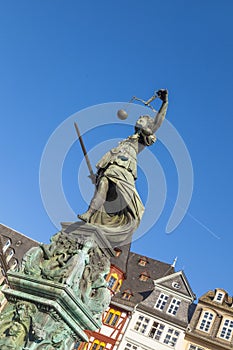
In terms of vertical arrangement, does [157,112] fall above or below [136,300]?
below

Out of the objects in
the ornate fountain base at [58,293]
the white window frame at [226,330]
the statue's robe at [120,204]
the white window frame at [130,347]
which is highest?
the white window frame at [226,330]

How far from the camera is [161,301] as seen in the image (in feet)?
102

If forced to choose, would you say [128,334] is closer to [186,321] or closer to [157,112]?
[186,321]

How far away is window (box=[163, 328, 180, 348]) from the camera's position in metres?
28.8

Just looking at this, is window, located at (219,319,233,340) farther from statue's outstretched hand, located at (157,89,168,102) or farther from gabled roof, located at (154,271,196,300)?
statue's outstretched hand, located at (157,89,168,102)

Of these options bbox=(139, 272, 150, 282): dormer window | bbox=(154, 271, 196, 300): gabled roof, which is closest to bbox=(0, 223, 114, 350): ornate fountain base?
bbox=(154, 271, 196, 300): gabled roof

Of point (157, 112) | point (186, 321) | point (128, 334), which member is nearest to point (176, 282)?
point (186, 321)

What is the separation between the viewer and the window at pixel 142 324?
29.6m

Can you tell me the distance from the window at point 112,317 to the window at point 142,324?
158 cm

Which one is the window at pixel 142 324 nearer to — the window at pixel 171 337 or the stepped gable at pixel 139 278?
the stepped gable at pixel 139 278

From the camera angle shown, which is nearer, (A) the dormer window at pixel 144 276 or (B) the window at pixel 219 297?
(B) the window at pixel 219 297

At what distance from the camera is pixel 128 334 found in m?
29.4

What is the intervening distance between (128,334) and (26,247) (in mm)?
19546

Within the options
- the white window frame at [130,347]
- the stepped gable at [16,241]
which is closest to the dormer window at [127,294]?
the white window frame at [130,347]
